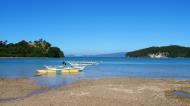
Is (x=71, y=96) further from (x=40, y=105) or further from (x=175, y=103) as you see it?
(x=175, y=103)

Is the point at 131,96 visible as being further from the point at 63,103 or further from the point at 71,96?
the point at 63,103

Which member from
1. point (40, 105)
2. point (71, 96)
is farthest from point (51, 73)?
point (40, 105)

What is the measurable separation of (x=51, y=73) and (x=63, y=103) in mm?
37728

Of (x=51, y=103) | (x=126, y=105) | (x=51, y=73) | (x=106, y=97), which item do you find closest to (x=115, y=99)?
(x=106, y=97)

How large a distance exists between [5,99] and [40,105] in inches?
183

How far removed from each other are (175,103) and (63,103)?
261 inches

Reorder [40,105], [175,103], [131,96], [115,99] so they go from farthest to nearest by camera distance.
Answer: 1. [131,96]
2. [115,99]
3. [175,103]
4. [40,105]

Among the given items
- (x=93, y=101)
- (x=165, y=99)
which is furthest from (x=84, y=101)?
(x=165, y=99)

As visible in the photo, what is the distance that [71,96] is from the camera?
23.5 meters

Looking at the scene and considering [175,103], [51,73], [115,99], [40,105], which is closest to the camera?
[40,105]

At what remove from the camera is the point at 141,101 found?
21438 millimetres

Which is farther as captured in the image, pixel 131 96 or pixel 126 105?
pixel 131 96

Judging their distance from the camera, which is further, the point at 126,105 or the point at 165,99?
the point at 165,99

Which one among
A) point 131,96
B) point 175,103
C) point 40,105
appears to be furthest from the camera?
point 131,96
